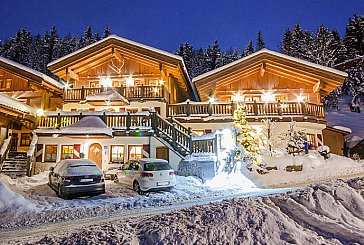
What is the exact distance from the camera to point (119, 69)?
25594mm

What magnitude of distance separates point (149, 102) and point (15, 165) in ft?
35.0

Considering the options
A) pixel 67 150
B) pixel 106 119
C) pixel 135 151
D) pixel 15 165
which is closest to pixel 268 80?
pixel 135 151

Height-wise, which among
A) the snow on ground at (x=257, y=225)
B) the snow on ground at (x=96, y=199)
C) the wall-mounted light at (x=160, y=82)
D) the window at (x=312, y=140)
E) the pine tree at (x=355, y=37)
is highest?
the pine tree at (x=355, y=37)

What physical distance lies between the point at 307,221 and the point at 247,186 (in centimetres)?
921

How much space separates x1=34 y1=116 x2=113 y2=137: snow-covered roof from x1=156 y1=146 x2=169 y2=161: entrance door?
11.0ft

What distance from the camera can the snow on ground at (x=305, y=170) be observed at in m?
15.5

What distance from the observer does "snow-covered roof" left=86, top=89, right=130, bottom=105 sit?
2081 centimetres

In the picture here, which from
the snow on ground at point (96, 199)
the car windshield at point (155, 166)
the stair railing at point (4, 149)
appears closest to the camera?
the snow on ground at point (96, 199)

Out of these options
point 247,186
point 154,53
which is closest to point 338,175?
point 247,186

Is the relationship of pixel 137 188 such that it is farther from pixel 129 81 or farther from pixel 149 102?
pixel 129 81

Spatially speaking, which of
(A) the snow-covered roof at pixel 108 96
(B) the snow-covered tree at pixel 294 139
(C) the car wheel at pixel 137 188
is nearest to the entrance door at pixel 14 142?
(A) the snow-covered roof at pixel 108 96

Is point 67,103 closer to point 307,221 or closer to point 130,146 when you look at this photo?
point 130,146

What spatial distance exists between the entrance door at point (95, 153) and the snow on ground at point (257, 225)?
12852 mm

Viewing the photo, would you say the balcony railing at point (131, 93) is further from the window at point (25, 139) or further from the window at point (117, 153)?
the window at point (117, 153)
